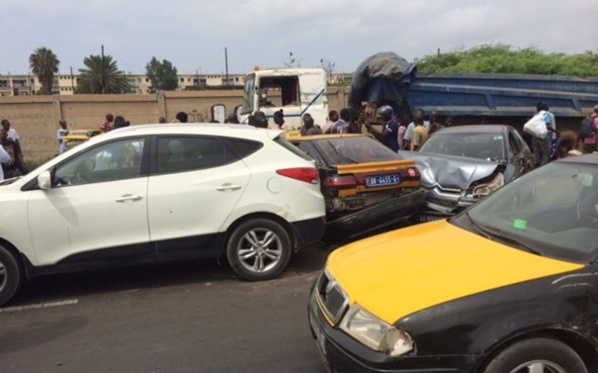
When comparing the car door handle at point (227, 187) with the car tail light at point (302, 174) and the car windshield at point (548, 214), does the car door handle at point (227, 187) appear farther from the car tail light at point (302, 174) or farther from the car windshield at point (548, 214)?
the car windshield at point (548, 214)

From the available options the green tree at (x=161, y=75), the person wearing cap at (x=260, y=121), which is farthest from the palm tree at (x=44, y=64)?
the person wearing cap at (x=260, y=121)

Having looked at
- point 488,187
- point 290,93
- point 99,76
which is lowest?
point 488,187

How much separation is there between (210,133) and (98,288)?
2092 millimetres

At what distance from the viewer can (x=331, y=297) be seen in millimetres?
3318

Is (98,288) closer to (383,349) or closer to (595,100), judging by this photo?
(383,349)

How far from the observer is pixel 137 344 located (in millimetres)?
4508

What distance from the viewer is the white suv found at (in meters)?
5.50

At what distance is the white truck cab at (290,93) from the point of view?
39.6 ft

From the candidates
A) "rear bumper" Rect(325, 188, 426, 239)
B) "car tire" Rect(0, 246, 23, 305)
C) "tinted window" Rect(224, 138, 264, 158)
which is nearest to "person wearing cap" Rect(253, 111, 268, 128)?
"rear bumper" Rect(325, 188, 426, 239)

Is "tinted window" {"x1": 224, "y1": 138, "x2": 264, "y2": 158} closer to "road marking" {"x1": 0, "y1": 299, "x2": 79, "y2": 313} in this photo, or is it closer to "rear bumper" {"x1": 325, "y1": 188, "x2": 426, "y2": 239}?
"rear bumper" {"x1": 325, "y1": 188, "x2": 426, "y2": 239}

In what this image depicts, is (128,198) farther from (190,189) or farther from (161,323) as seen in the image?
(161,323)

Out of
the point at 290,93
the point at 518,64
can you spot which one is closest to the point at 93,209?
the point at 290,93

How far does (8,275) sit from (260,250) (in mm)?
2513

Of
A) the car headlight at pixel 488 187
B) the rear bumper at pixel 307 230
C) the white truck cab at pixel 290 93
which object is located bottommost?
the rear bumper at pixel 307 230
